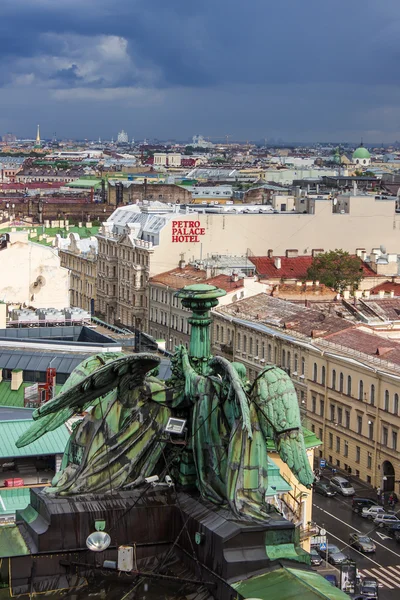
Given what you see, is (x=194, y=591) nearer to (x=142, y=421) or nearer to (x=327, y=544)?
(x=142, y=421)

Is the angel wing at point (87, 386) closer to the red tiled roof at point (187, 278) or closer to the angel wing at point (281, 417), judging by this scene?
the angel wing at point (281, 417)

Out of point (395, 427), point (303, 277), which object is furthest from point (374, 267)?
point (395, 427)

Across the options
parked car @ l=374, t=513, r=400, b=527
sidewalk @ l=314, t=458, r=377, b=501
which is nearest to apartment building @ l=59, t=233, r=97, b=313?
sidewalk @ l=314, t=458, r=377, b=501

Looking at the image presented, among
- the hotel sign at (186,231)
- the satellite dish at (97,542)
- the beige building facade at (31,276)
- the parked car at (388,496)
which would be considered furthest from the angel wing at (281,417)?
the hotel sign at (186,231)

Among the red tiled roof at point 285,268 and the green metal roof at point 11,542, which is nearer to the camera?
the green metal roof at point 11,542

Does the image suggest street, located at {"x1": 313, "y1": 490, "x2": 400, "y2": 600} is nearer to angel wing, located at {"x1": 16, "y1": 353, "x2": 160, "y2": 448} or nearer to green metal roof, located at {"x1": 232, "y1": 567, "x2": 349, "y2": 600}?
angel wing, located at {"x1": 16, "y1": 353, "x2": 160, "y2": 448}

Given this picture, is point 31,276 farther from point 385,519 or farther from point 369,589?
point 369,589
